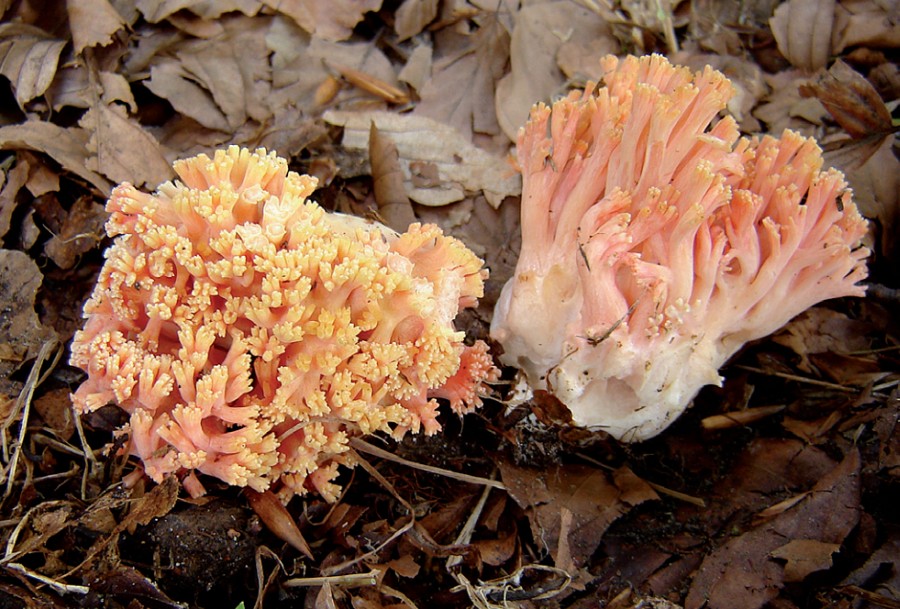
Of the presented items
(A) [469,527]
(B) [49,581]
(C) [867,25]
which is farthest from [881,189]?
(B) [49,581]

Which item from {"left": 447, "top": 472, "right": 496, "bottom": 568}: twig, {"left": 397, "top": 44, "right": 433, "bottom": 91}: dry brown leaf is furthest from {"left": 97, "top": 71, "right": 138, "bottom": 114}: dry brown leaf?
{"left": 447, "top": 472, "right": 496, "bottom": 568}: twig

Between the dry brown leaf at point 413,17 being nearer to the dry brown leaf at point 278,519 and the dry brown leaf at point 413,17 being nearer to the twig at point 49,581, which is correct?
the dry brown leaf at point 278,519

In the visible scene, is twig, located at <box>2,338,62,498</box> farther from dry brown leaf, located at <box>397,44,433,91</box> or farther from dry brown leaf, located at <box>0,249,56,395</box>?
dry brown leaf, located at <box>397,44,433,91</box>

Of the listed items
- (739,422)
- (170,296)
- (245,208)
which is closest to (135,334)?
(170,296)

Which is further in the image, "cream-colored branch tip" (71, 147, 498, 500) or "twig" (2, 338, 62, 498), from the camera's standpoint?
"twig" (2, 338, 62, 498)

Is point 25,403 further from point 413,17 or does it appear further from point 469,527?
point 413,17

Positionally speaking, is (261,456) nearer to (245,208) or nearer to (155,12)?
(245,208)
